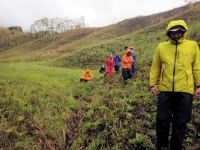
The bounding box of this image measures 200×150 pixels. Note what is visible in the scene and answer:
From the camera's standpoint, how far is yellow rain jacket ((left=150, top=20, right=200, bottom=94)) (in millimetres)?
5566

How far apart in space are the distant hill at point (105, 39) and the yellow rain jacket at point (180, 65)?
1727 cm

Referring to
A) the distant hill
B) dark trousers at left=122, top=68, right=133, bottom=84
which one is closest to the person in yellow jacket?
dark trousers at left=122, top=68, right=133, bottom=84

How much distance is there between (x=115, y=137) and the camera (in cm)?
770

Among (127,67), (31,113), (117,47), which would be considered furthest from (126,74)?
(117,47)

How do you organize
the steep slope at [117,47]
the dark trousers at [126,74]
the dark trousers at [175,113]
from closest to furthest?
the dark trousers at [175,113] < the dark trousers at [126,74] < the steep slope at [117,47]

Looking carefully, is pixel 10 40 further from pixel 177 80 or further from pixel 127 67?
pixel 177 80

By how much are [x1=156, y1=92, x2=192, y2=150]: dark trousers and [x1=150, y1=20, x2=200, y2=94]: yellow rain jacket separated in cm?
13

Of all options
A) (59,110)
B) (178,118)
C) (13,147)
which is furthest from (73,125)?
(178,118)

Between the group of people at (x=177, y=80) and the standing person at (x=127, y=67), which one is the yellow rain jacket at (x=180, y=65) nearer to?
the group of people at (x=177, y=80)

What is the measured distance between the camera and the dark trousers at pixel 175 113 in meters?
5.54

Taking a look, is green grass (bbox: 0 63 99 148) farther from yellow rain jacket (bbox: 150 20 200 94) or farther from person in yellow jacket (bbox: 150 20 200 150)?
yellow rain jacket (bbox: 150 20 200 94)

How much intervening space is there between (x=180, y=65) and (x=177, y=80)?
0.29m

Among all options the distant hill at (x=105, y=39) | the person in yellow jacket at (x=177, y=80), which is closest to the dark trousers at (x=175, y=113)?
the person in yellow jacket at (x=177, y=80)

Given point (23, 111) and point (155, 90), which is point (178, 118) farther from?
point (23, 111)
